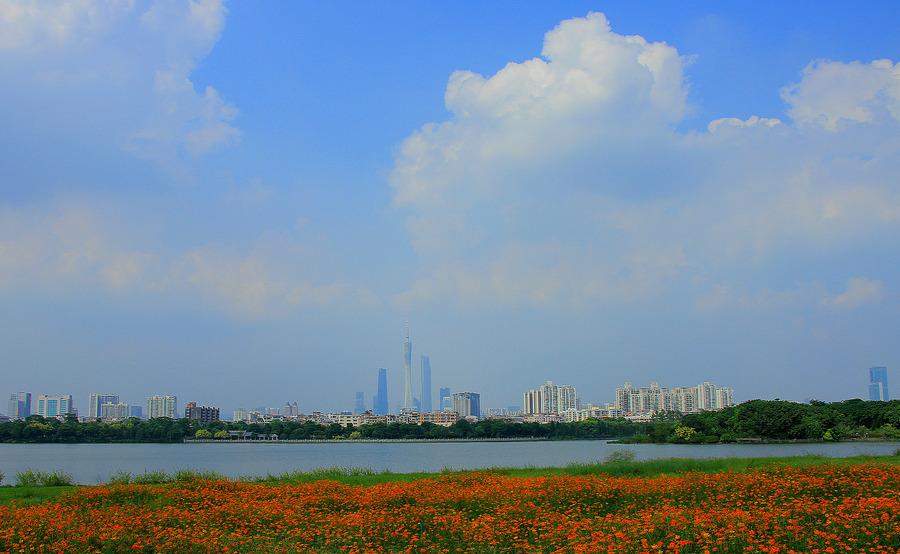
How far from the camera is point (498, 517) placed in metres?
13.9

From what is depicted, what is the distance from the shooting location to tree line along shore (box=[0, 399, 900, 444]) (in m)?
88.1

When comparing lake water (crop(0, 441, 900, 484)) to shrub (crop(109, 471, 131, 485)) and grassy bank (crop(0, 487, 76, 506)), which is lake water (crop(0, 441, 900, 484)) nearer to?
shrub (crop(109, 471, 131, 485))

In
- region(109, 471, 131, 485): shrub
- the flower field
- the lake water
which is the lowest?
the lake water

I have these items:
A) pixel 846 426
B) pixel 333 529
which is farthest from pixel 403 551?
pixel 846 426

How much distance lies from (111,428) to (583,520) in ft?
491

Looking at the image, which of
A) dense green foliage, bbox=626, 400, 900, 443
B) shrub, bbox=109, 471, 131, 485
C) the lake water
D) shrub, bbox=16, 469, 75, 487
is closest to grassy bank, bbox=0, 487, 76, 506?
shrub, bbox=109, 471, 131, 485

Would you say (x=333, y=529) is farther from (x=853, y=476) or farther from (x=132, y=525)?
(x=853, y=476)

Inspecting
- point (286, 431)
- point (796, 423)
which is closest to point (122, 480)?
point (796, 423)

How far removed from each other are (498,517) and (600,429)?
148 metres

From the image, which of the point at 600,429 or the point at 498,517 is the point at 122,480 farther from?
the point at 600,429

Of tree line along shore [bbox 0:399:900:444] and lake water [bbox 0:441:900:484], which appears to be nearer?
lake water [bbox 0:441:900:484]

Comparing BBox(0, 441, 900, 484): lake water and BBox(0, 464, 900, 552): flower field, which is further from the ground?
BBox(0, 464, 900, 552): flower field

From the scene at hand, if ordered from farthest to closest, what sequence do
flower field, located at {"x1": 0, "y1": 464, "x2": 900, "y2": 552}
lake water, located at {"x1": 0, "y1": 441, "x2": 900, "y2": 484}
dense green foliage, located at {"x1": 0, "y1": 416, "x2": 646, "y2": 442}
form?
dense green foliage, located at {"x1": 0, "y1": 416, "x2": 646, "y2": 442} → lake water, located at {"x1": 0, "y1": 441, "x2": 900, "y2": 484} → flower field, located at {"x1": 0, "y1": 464, "x2": 900, "y2": 552}

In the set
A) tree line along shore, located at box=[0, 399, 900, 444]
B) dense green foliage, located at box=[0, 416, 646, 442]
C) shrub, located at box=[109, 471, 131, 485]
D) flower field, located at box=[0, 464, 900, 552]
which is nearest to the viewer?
flower field, located at box=[0, 464, 900, 552]
